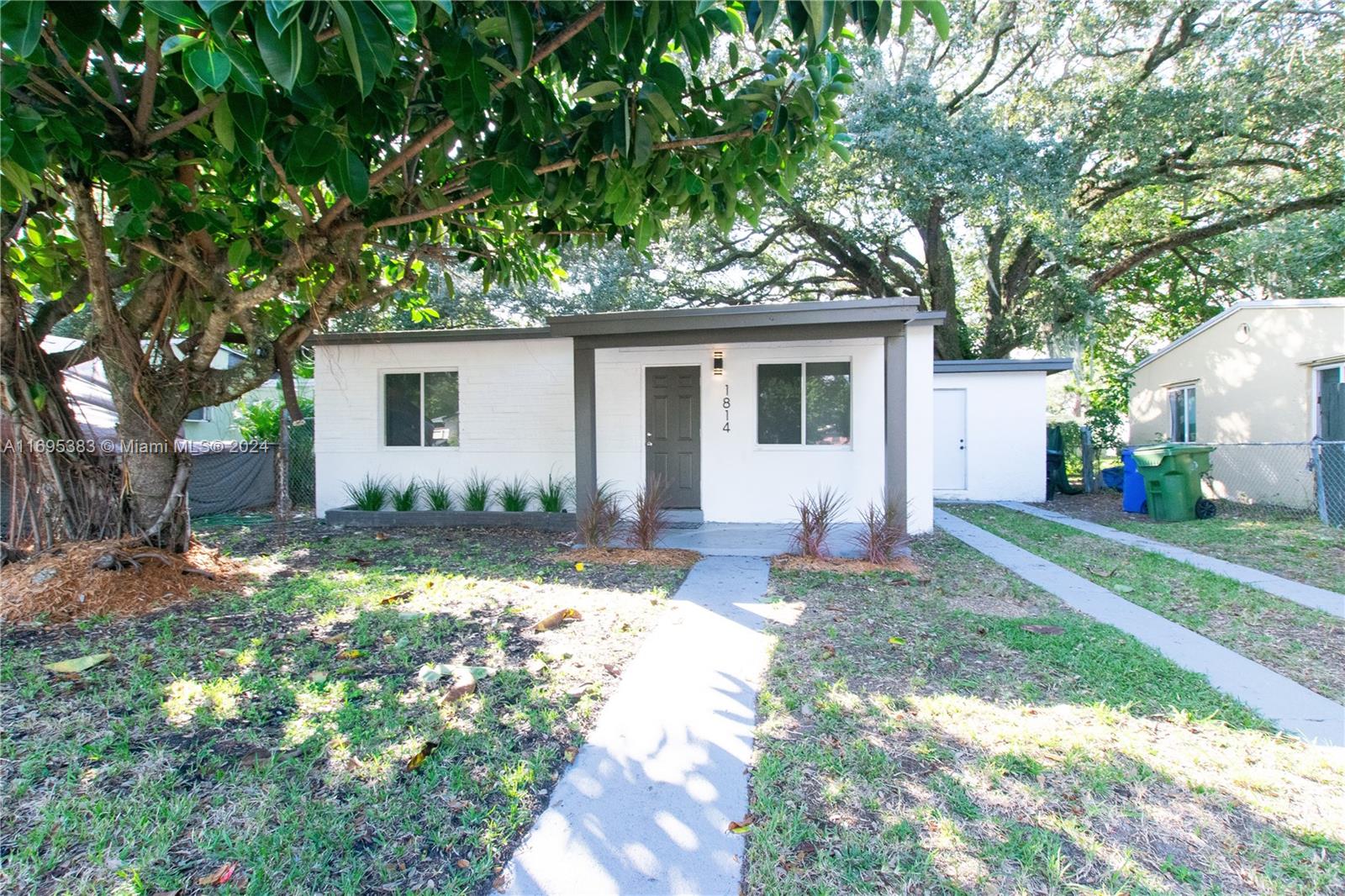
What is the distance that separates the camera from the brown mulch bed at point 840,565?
20.5 feet

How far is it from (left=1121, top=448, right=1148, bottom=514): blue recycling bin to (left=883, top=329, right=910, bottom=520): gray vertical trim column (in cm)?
579

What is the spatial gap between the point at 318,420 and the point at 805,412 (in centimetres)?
741

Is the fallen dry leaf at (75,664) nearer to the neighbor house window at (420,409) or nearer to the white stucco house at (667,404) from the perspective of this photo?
the white stucco house at (667,404)

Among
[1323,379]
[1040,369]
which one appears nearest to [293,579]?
[1040,369]

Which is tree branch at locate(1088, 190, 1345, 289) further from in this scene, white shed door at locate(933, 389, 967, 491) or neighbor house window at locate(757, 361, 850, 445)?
neighbor house window at locate(757, 361, 850, 445)

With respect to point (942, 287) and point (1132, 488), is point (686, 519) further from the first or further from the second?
point (942, 287)

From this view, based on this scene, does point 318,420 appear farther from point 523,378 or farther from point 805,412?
point 805,412

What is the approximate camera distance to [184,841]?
212 cm

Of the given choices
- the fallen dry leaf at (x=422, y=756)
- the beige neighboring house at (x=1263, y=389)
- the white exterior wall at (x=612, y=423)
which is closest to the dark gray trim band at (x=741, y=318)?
the white exterior wall at (x=612, y=423)

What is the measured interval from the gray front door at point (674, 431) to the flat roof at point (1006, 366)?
462 centimetres

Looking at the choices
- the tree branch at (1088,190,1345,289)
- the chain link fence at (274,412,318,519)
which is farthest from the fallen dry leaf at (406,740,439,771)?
the tree branch at (1088,190,1345,289)

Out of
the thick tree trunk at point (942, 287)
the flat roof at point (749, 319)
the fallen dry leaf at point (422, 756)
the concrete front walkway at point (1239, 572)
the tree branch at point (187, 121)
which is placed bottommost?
the fallen dry leaf at point (422, 756)

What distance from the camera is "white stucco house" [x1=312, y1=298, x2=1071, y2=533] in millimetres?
7391

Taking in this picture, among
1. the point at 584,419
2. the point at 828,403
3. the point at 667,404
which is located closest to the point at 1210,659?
the point at 828,403
